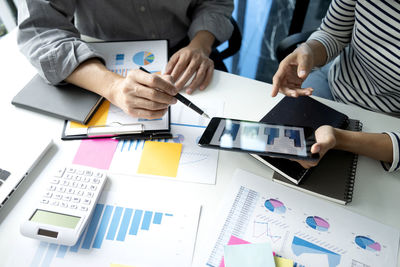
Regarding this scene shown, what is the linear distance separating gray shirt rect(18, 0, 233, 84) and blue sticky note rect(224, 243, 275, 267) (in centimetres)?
69

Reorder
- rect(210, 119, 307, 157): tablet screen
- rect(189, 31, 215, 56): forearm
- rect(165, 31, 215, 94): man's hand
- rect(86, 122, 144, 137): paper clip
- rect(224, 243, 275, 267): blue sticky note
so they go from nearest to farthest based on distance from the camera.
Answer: rect(224, 243, 275, 267): blue sticky note → rect(210, 119, 307, 157): tablet screen → rect(86, 122, 144, 137): paper clip → rect(165, 31, 215, 94): man's hand → rect(189, 31, 215, 56): forearm

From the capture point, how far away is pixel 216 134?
27.7 inches

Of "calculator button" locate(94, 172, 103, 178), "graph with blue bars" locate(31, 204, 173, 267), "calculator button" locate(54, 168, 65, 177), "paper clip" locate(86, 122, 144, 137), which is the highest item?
"paper clip" locate(86, 122, 144, 137)

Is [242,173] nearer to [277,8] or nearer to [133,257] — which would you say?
[133,257]

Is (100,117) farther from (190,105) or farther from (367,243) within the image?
(367,243)

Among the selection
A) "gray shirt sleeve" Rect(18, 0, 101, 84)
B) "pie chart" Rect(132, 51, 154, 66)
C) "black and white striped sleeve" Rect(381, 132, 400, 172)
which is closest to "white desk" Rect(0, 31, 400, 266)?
"black and white striped sleeve" Rect(381, 132, 400, 172)

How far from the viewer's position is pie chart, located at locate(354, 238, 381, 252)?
0.59 m

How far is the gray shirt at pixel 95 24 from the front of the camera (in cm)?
85

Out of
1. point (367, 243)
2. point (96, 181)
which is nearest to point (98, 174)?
point (96, 181)

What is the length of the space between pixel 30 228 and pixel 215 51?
997mm

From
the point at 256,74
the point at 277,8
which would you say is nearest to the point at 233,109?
the point at 256,74

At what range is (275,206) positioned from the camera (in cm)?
65

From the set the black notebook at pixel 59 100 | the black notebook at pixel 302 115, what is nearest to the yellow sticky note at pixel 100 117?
the black notebook at pixel 59 100

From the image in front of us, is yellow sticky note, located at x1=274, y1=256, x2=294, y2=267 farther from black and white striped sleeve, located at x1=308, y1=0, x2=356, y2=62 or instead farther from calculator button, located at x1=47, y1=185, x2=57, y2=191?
black and white striped sleeve, located at x1=308, y1=0, x2=356, y2=62
